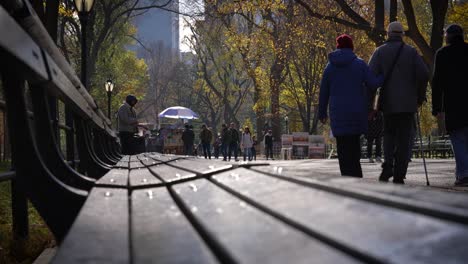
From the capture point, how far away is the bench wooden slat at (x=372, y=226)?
78 centimetres

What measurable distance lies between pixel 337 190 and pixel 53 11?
10.4 meters

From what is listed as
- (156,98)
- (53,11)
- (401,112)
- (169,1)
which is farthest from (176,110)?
(401,112)

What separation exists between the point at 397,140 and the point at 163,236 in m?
6.32

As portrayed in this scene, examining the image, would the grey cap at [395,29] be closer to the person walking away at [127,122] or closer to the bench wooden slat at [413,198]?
the bench wooden slat at [413,198]

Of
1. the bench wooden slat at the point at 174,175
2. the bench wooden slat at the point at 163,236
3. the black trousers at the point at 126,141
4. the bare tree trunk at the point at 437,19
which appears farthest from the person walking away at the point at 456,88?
the bare tree trunk at the point at 437,19

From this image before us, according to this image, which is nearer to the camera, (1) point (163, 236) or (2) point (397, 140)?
(1) point (163, 236)

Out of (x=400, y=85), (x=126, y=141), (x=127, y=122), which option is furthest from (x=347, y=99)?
(x=126, y=141)

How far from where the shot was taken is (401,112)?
23.2ft

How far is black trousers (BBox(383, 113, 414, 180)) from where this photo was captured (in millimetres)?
7156

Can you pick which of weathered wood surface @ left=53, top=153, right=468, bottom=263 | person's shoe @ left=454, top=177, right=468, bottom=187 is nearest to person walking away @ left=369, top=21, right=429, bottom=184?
person's shoe @ left=454, top=177, right=468, bottom=187

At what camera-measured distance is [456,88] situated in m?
7.64

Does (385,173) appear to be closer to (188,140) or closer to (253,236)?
(253,236)

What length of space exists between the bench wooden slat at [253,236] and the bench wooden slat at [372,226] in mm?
36

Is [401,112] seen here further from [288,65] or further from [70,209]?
[288,65]
